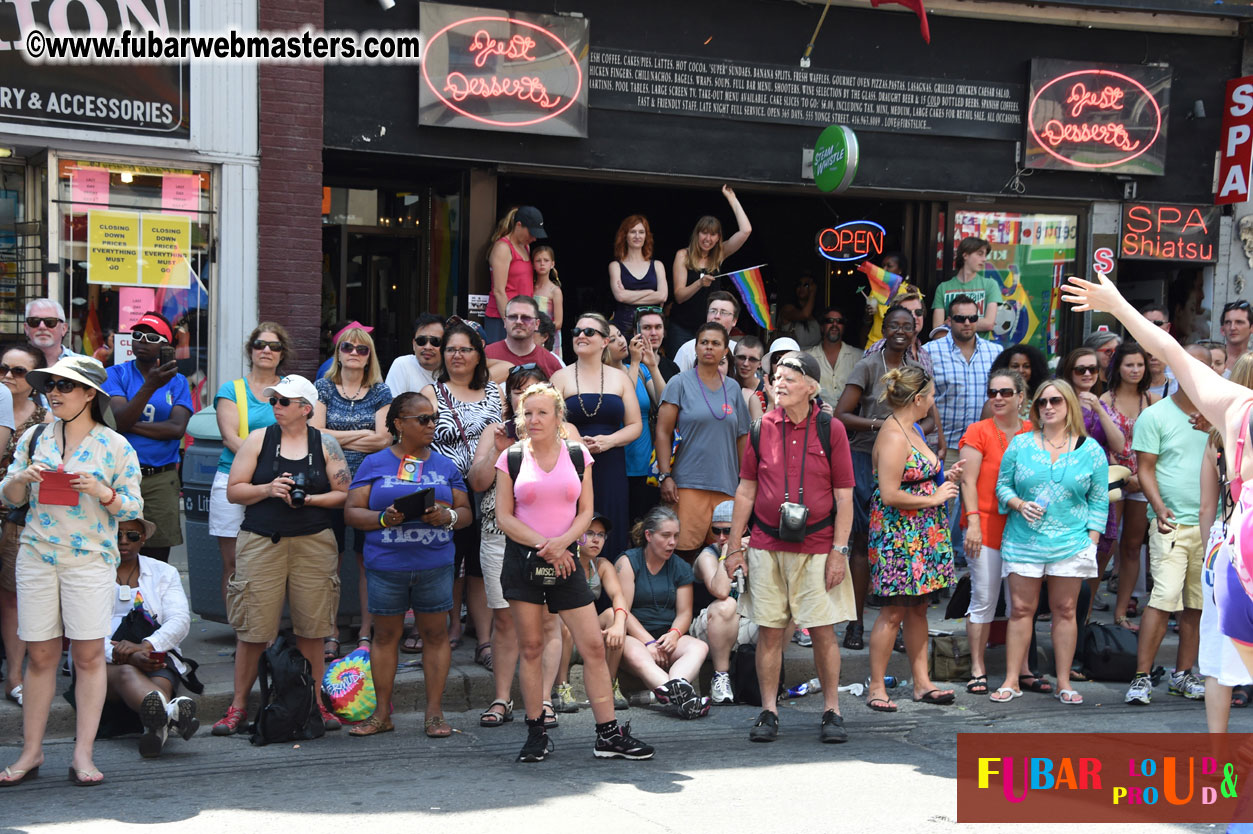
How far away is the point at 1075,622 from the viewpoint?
7.91 metres

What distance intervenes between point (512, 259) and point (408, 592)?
4340 millimetres

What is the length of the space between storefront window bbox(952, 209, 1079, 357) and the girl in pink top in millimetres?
7181

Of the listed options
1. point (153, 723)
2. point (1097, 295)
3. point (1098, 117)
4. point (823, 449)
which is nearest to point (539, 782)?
point (153, 723)

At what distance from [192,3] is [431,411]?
15.6ft

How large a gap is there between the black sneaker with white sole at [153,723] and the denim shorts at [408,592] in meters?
1.11

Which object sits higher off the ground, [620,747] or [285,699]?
[285,699]

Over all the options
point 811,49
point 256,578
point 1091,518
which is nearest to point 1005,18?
point 811,49

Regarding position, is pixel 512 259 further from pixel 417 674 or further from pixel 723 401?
pixel 417 674

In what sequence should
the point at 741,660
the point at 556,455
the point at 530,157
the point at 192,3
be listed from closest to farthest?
the point at 556,455
the point at 741,660
the point at 192,3
the point at 530,157

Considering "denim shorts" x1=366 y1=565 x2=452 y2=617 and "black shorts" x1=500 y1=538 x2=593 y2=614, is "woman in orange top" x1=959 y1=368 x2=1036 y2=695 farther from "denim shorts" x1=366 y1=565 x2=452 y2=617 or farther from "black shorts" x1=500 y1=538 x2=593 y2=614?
"denim shorts" x1=366 y1=565 x2=452 y2=617

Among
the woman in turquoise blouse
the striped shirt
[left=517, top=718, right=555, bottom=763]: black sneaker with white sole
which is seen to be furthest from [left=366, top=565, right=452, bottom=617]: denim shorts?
the striped shirt

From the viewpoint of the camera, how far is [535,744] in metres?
6.21

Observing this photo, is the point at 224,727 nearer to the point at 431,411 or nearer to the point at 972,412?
the point at 431,411

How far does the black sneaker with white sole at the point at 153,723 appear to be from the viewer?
607 centimetres
